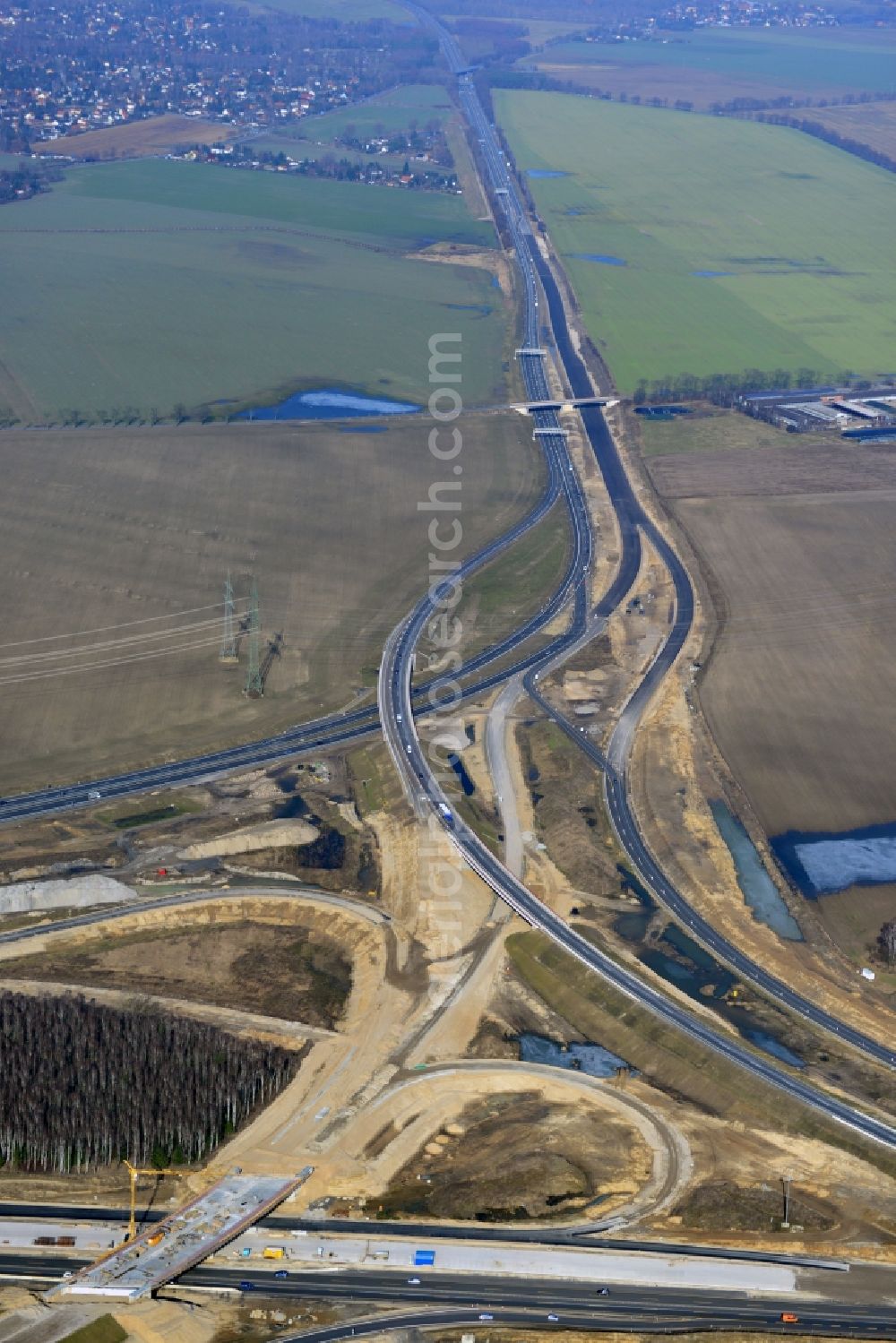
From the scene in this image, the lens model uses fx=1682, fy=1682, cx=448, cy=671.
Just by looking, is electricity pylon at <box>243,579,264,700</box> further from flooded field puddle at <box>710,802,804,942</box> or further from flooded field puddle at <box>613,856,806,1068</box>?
flooded field puddle at <box>710,802,804,942</box>

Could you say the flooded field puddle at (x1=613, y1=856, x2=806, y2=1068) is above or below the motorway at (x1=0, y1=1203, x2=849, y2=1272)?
above

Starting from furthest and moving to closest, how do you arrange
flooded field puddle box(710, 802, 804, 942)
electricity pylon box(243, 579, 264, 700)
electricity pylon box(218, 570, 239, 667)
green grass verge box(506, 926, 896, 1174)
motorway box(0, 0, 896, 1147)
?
electricity pylon box(218, 570, 239, 667) → electricity pylon box(243, 579, 264, 700) → flooded field puddle box(710, 802, 804, 942) → motorway box(0, 0, 896, 1147) → green grass verge box(506, 926, 896, 1174)

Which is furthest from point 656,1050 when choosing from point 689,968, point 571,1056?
point 689,968

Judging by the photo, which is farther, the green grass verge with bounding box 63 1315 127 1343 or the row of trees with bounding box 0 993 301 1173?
the row of trees with bounding box 0 993 301 1173

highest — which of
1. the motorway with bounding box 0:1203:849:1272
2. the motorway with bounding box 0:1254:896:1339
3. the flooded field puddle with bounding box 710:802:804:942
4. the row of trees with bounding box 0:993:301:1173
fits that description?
the flooded field puddle with bounding box 710:802:804:942

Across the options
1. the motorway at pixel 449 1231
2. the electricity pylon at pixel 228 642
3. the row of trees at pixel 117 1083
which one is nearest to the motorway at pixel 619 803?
the motorway at pixel 449 1231

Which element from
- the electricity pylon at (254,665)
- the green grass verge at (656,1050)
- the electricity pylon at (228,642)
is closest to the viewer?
the green grass verge at (656,1050)

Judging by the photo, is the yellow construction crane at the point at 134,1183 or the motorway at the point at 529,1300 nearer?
Result: the motorway at the point at 529,1300

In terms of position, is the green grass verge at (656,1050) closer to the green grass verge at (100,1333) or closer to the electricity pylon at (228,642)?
the green grass verge at (100,1333)

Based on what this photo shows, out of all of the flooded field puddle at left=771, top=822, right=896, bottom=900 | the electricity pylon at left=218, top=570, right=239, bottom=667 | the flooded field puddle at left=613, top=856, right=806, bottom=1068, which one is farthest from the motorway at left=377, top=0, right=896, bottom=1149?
the electricity pylon at left=218, top=570, right=239, bottom=667
